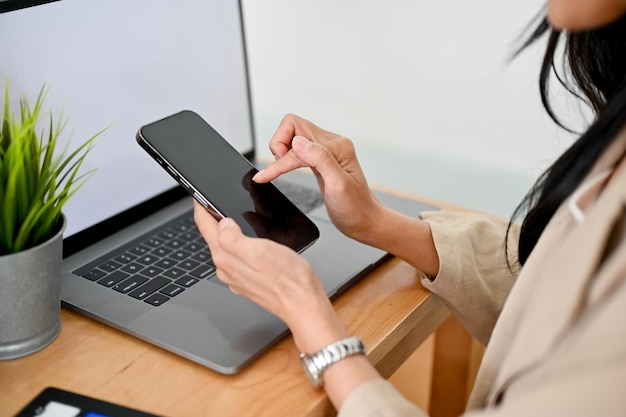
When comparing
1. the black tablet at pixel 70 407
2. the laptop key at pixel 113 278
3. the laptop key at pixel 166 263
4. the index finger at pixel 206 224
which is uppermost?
the index finger at pixel 206 224

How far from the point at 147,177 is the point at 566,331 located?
2.10 feet

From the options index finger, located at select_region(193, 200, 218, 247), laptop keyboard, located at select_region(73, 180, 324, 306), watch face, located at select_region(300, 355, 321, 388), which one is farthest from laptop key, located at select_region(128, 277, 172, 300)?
watch face, located at select_region(300, 355, 321, 388)

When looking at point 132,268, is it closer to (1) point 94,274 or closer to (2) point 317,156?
(1) point 94,274

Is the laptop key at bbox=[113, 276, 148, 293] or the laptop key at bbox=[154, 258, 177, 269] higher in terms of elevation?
the laptop key at bbox=[113, 276, 148, 293]

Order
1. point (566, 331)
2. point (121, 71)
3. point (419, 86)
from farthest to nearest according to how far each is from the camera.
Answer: point (419, 86), point (121, 71), point (566, 331)

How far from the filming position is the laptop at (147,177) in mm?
783

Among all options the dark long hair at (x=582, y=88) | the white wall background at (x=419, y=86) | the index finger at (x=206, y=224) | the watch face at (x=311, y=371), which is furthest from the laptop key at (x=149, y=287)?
the white wall background at (x=419, y=86)

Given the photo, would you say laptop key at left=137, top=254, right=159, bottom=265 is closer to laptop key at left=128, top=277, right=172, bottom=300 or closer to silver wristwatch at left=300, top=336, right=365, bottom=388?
laptop key at left=128, top=277, right=172, bottom=300

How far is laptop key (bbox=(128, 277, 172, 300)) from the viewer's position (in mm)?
818

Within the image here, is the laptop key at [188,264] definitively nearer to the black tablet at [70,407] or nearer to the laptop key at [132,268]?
the laptop key at [132,268]

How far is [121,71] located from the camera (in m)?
0.95

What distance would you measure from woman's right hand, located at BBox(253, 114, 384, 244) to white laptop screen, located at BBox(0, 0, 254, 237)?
9.2 inches

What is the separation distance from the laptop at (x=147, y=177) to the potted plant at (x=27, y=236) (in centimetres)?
8

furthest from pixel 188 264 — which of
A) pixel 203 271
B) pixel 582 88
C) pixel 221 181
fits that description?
pixel 582 88
